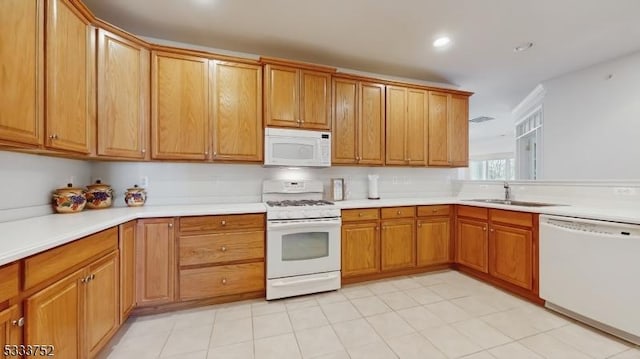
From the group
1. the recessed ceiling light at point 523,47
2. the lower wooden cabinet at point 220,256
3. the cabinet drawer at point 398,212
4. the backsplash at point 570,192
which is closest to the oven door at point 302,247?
the lower wooden cabinet at point 220,256

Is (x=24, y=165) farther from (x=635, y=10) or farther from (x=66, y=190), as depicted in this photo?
(x=635, y=10)

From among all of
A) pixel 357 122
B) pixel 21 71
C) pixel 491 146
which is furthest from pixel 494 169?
pixel 21 71

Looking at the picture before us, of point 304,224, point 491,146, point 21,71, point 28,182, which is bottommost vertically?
point 304,224

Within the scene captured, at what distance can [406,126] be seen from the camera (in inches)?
135

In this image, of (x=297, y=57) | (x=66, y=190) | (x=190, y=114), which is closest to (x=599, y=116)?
(x=297, y=57)

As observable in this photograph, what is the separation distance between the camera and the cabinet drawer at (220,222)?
2.29m

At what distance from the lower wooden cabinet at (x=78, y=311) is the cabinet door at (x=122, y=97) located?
949mm

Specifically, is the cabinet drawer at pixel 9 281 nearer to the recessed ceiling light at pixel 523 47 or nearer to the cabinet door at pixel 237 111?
the cabinet door at pixel 237 111

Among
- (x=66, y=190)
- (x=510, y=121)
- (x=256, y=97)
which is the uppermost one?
(x=510, y=121)

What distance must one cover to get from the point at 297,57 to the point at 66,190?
252cm

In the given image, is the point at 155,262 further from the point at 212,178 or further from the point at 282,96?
the point at 282,96

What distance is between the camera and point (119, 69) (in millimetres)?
2213

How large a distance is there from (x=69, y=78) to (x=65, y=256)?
1.23 m

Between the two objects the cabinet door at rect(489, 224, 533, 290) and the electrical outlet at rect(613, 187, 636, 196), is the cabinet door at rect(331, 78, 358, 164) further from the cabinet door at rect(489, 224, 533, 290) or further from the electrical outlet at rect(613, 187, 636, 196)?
the electrical outlet at rect(613, 187, 636, 196)
